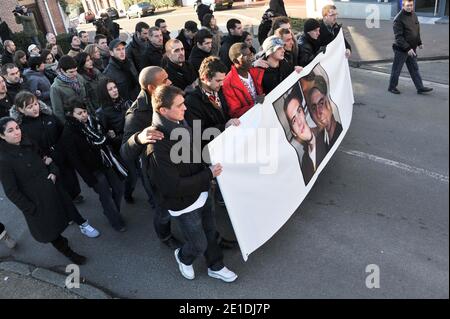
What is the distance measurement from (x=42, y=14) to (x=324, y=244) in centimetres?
2798

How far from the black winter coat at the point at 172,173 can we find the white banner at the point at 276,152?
21cm

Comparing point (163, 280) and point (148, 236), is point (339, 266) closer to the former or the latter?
point (163, 280)

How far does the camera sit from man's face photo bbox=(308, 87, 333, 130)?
14.8ft

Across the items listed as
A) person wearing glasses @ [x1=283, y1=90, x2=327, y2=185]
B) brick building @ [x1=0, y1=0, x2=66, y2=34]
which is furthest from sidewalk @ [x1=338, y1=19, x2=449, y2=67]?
brick building @ [x1=0, y1=0, x2=66, y2=34]

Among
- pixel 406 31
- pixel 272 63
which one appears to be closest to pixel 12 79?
pixel 272 63

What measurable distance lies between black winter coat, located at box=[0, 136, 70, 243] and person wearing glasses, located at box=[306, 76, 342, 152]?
9.46ft

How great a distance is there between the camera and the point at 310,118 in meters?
4.42

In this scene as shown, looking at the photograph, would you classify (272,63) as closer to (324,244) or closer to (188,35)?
(324,244)

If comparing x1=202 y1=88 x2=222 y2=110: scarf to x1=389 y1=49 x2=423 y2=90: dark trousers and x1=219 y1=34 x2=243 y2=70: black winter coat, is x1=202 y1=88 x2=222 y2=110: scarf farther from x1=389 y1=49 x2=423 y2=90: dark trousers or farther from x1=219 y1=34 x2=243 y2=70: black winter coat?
x1=389 y1=49 x2=423 y2=90: dark trousers

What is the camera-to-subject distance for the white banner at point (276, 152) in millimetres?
3447

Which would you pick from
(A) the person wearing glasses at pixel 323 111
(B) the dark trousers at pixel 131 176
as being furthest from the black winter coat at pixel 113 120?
(A) the person wearing glasses at pixel 323 111

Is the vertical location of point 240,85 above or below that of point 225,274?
above

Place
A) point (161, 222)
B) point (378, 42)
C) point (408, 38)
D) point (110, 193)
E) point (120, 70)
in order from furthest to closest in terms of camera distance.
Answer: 1. point (378, 42)
2. point (408, 38)
3. point (120, 70)
4. point (110, 193)
5. point (161, 222)
